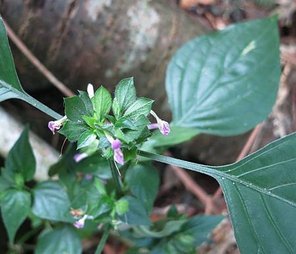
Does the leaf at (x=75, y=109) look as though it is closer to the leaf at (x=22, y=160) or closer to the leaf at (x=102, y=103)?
the leaf at (x=102, y=103)

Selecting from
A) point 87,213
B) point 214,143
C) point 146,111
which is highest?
point 146,111

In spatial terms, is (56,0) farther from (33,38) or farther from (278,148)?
(278,148)

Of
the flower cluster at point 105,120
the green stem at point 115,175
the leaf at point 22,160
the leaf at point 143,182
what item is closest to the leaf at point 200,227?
the leaf at point 143,182

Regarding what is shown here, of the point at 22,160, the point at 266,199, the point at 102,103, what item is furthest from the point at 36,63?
the point at 266,199

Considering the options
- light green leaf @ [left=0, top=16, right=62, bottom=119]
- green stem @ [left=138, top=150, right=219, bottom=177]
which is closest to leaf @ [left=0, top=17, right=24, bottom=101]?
light green leaf @ [left=0, top=16, right=62, bottom=119]

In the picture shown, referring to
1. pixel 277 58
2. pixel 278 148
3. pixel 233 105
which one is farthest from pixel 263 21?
pixel 278 148

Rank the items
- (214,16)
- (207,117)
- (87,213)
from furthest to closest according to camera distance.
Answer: (214,16) → (207,117) → (87,213)

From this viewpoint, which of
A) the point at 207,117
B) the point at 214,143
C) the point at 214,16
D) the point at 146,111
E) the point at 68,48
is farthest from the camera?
the point at 214,16
